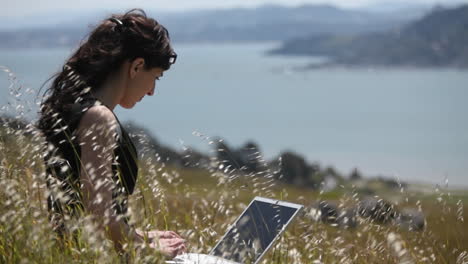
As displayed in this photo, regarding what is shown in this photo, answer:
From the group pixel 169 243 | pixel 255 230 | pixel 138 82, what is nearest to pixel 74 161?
pixel 138 82

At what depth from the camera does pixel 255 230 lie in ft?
10.9

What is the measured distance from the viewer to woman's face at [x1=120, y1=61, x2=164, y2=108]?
358 centimetres

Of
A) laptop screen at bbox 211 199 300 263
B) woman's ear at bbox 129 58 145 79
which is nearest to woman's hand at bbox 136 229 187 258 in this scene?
laptop screen at bbox 211 199 300 263

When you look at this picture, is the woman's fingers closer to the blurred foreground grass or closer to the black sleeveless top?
the blurred foreground grass

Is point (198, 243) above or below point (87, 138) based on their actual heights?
below

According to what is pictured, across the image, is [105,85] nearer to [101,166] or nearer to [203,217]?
[101,166]

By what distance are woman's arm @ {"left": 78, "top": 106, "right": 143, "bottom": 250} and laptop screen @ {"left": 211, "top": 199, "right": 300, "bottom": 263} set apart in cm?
44

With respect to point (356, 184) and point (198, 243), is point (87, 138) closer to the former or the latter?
point (198, 243)

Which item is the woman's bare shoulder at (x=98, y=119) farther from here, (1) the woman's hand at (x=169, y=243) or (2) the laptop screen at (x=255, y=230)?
(2) the laptop screen at (x=255, y=230)

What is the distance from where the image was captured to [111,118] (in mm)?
3123

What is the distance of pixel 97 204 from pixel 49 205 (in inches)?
27.6

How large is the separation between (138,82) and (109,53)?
228 millimetres

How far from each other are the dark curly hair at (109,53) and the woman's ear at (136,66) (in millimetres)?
22

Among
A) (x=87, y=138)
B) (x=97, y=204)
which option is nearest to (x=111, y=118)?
(x=87, y=138)
